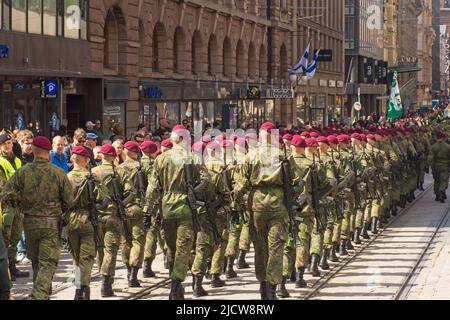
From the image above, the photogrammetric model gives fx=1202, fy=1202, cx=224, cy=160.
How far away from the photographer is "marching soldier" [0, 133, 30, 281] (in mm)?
15330

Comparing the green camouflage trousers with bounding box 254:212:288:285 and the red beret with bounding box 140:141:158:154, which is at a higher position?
the red beret with bounding box 140:141:158:154

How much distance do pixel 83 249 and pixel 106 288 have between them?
1.24 meters

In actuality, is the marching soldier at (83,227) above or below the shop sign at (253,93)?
below

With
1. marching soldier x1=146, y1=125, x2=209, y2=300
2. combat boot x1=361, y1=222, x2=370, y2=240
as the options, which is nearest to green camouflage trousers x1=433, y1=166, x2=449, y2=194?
combat boot x1=361, y1=222, x2=370, y2=240

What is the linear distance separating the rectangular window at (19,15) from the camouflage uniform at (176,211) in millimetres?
14846

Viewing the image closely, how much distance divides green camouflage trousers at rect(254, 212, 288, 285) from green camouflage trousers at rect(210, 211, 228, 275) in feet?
5.16

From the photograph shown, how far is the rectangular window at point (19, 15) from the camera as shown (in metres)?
27.9

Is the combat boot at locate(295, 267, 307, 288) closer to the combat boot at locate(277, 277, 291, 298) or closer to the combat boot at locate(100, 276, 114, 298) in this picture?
the combat boot at locate(277, 277, 291, 298)

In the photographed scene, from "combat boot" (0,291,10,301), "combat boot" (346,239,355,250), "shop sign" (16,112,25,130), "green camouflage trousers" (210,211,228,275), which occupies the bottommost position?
"combat boot" (346,239,355,250)

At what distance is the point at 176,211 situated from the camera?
13742 millimetres

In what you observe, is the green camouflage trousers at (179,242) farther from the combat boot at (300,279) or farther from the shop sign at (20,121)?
the shop sign at (20,121)

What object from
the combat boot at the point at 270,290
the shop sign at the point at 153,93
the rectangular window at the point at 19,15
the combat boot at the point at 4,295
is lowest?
the combat boot at the point at 270,290

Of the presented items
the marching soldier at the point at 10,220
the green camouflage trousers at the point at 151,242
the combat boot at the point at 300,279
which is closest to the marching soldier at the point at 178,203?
the marching soldier at the point at 10,220
